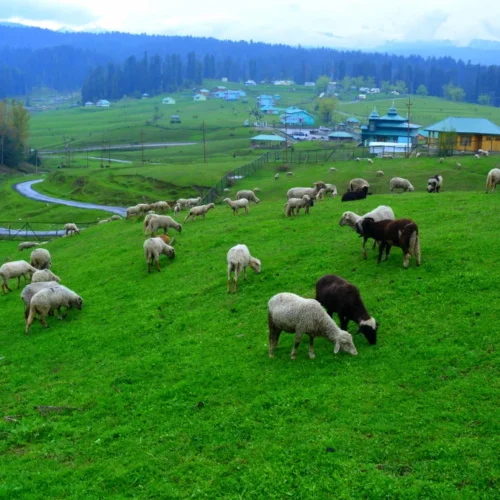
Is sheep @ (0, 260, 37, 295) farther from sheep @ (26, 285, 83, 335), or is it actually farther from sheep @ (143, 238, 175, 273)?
sheep @ (26, 285, 83, 335)

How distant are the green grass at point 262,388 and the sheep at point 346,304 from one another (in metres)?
0.49

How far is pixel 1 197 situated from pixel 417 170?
6333 cm

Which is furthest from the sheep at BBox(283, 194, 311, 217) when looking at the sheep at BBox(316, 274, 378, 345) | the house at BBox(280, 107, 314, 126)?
the house at BBox(280, 107, 314, 126)

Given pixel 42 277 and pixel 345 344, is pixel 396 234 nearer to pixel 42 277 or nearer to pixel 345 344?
pixel 345 344

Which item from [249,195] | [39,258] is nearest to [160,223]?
[39,258]

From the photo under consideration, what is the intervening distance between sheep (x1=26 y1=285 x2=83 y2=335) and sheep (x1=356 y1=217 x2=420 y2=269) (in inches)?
476

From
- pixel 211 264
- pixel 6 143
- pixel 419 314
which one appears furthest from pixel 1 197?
pixel 419 314

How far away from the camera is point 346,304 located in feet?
54.5

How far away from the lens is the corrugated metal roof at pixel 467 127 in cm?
8488

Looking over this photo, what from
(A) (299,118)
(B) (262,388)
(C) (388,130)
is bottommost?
(A) (299,118)

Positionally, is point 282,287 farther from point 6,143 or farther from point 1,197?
point 6,143

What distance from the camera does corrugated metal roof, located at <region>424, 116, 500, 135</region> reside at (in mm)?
84875

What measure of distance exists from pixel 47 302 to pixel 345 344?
1253 centimetres

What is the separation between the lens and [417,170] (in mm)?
58656
